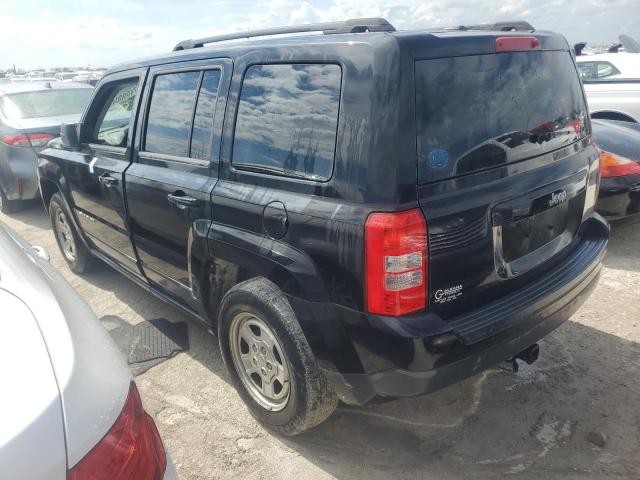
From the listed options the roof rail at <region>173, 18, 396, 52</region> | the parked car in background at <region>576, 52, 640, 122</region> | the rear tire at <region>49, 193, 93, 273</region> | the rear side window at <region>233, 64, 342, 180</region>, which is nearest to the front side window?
the roof rail at <region>173, 18, 396, 52</region>

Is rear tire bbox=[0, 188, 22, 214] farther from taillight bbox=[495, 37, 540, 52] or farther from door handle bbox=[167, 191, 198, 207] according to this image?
taillight bbox=[495, 37, 540, 52]

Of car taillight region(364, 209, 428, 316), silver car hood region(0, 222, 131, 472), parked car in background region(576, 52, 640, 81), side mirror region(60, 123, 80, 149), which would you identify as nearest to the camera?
silver car hood region(0, 222, 131, 472)

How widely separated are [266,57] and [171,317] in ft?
7.61

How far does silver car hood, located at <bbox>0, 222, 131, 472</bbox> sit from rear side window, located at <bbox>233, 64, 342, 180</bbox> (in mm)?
999

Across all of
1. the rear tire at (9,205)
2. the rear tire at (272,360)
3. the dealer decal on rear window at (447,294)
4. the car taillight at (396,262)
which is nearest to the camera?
the car taillight at (396,262)

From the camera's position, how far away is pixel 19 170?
20.6 ft

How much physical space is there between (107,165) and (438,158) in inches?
98.5

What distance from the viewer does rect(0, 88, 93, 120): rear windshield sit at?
661 cm

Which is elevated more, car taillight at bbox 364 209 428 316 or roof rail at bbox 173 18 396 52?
roof rail at bbox 173 18 396 52

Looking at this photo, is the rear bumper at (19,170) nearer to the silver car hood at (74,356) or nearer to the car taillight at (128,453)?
the silver car hood at (74,356)

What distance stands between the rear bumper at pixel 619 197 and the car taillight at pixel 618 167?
0.04 metres

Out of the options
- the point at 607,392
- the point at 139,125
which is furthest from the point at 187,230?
the point at 607,392

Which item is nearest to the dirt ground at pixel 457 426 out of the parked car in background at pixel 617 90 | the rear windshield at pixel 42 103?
the rear windshield at pixel 42 103

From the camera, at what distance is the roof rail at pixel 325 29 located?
6.95 ft
